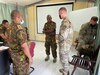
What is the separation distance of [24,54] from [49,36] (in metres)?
1.71

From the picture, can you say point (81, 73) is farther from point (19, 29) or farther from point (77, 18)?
point (77, 18)

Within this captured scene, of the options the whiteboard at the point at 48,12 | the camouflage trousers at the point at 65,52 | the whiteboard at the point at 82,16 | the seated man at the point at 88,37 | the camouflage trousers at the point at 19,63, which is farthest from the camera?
the whiteboard at the point at 48,12

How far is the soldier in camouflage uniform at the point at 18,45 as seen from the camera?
1.78m

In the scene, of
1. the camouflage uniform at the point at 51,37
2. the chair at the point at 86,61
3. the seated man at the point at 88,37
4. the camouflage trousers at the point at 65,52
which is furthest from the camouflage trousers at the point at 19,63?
the camouflage uniform at the point at 51,37

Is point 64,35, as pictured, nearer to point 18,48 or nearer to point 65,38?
point 65,38

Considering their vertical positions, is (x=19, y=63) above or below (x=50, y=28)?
below

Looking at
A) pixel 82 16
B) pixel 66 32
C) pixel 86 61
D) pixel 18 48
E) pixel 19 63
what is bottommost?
pixel 86 61

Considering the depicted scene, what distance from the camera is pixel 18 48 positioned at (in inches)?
74.9

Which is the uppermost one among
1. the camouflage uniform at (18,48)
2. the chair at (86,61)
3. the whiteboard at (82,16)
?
the whiteboard at (82,16)

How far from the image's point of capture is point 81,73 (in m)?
2.89

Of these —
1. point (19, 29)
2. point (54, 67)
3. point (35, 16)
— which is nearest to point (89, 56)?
point (54, 67)

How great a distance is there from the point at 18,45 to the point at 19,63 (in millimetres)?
323

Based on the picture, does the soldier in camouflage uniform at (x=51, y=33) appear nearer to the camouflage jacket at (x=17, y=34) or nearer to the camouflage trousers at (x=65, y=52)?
the camouflage trousers at (x=65, y=52)

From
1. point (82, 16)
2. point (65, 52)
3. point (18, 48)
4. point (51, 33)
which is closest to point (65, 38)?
point (65, 52)
